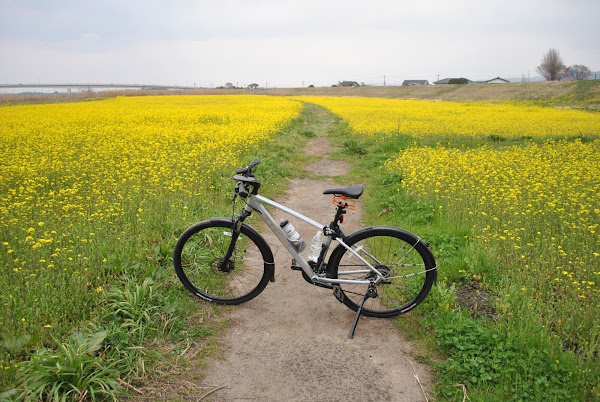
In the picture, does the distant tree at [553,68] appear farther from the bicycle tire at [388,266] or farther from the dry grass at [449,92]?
the bicycle tire at [388,266]

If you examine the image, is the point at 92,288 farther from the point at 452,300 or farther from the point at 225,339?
the point at 452,300

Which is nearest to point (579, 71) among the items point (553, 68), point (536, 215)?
point (553, 68)

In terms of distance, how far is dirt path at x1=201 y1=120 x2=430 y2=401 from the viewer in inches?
123

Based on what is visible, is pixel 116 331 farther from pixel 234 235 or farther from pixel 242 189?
pixel 242 189

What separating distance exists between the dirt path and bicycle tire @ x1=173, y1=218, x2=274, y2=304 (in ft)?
0.77

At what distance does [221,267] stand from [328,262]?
1188 mm

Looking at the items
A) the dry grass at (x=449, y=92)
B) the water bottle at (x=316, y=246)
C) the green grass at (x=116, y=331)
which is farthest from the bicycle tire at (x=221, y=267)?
the dry grass at (x=449, y=92)

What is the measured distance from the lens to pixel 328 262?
400 cm

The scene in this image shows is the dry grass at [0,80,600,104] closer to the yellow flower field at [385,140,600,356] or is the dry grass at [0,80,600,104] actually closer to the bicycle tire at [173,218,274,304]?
the yellow flower field at [385,140,600,356]

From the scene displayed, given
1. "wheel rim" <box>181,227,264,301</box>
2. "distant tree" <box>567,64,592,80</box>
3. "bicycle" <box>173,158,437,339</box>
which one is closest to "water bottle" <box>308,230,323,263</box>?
"bicycle" <box>173,158,437,339</box>

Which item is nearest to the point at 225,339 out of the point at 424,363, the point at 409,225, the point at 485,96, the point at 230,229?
the point at 230,229

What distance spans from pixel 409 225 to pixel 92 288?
4586 mm

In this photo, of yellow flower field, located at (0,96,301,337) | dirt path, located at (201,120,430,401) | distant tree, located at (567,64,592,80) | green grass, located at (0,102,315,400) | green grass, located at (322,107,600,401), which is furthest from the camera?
distant tree, located at (567,64,592,80)

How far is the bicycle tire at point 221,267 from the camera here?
4129mm
